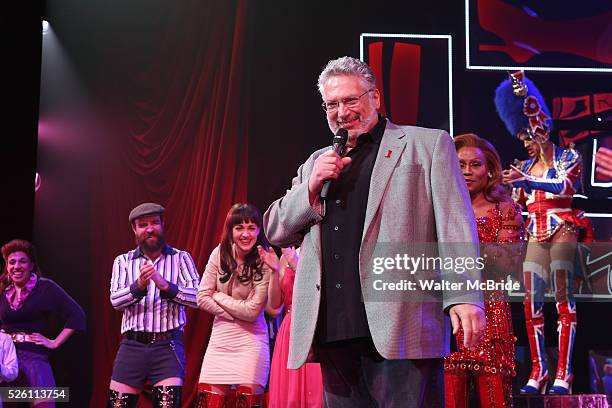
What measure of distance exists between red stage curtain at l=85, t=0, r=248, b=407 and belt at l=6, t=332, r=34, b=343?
59 centimetres

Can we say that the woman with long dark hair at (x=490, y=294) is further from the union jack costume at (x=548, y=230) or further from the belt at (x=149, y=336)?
the belt at (x=149, y=336)

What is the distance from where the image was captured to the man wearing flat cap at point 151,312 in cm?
471

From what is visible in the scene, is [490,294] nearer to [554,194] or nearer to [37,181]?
[554,194]

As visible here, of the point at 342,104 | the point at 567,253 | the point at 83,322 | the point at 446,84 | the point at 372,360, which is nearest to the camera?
the point at 372,360

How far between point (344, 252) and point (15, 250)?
4043mm

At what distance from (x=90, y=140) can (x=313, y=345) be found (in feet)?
14.6

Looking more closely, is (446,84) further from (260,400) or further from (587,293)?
(260,400)

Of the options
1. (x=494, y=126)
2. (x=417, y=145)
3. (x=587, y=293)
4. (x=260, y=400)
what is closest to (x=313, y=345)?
(x=417, y=145)

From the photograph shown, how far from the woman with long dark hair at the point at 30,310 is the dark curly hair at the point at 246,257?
153 centimetres

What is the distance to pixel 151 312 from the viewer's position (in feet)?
15.9

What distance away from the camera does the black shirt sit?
221 centimetres

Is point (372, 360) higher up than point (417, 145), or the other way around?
point (417, 145)

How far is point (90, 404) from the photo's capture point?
19.7ft

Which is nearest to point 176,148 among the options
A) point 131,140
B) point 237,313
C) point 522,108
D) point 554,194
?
point 131,140
